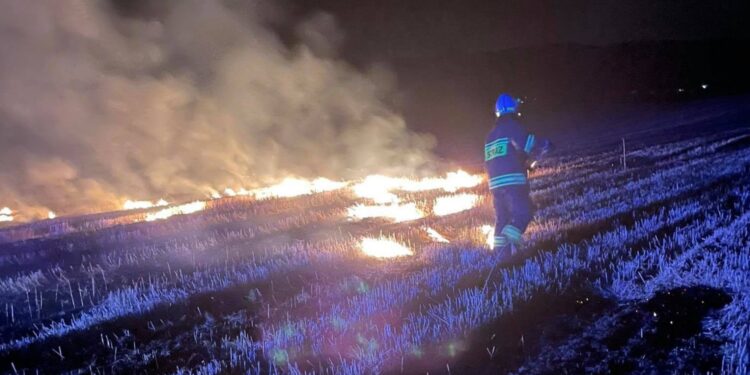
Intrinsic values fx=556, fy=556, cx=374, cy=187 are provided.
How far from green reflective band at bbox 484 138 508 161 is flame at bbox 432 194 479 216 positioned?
350cm

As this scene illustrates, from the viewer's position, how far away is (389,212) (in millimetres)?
11898

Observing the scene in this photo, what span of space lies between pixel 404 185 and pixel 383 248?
7.72 m

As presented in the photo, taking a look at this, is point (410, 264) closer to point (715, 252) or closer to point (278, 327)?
point (278, 327)

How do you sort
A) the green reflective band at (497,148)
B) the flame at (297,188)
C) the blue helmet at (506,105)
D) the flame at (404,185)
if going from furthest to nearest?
the flame at (297,188), the flame at (404,185), the blue helmet at (506,105), the green reflective band at (497,148)

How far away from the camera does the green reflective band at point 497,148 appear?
23.9ft

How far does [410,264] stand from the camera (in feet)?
23.9

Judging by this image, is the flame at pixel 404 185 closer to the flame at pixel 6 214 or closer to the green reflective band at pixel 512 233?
the green reflective band at pixel 512 233

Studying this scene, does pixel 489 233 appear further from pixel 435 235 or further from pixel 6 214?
pixel 6 214

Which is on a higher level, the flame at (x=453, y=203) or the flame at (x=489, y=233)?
the flame at (x=453, y=203)

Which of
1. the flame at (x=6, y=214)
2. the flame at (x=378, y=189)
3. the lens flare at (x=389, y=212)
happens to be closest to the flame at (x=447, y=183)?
the flame at (x=378, y=189)

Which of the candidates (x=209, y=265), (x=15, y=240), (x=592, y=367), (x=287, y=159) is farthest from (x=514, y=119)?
(x=287, y=159)

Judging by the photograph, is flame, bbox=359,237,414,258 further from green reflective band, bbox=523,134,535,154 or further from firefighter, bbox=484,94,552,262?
green reflective band, bbox=523,134,535,154

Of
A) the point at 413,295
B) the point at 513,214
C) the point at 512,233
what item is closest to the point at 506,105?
the point at 513,214

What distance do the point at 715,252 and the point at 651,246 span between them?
31.8 inches
